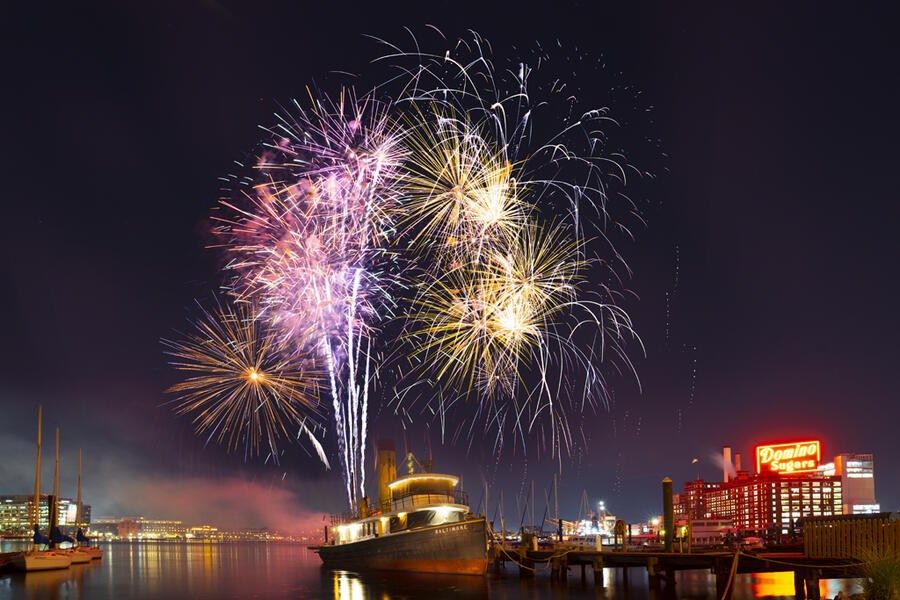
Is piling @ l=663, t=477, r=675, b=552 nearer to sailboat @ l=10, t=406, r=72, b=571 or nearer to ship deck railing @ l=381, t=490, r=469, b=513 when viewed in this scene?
ship deck railing @ l=381, t=490, r=469, b=513

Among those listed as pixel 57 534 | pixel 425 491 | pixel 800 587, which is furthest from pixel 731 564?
pixel 57 534

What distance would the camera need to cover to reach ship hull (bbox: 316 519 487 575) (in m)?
49.5

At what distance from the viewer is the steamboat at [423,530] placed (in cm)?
4969

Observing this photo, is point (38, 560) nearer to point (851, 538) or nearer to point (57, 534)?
point (57, 534)

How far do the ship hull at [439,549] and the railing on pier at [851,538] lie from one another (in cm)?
2301

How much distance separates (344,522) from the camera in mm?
70438

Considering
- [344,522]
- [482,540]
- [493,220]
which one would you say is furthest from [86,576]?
[493,220]

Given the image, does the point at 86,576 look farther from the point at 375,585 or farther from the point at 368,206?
the point at 368,206

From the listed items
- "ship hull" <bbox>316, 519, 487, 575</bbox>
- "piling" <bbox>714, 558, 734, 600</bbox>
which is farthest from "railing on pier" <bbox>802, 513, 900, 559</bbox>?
"ship hull" <bbox>316, 519, 487, 575</bbox>

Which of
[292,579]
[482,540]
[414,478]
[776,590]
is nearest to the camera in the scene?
[776,590]

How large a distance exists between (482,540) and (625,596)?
10.7 m

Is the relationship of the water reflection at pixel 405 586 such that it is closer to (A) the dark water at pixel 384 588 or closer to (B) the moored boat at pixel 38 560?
(A) the dark water at pixel 384 588

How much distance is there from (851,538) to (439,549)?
2827cm

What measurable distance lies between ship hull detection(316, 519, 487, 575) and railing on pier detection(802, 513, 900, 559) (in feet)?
75.5
